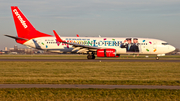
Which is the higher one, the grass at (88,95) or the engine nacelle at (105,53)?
the engine nacelle at (105,53)

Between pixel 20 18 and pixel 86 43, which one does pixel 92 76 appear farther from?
pixel 20 18

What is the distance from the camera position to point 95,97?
10.3 metres

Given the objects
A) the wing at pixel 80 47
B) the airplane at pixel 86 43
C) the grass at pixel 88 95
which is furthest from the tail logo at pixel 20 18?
the grass at pixel 88 95

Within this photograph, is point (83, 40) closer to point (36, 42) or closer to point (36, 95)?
point (36, 42)

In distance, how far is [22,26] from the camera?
4472cm

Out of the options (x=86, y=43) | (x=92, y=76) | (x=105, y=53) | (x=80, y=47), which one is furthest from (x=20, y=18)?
(x=92, y=76)

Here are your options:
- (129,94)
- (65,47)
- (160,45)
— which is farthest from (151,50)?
(129,94)

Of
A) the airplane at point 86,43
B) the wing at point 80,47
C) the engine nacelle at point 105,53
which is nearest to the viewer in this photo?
the engine nacelle at point 105,53

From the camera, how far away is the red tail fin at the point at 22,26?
1754 inches

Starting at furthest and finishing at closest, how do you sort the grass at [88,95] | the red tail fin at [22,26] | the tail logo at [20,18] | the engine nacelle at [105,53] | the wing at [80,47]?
the tail logo at [20,18] → the red tail fin at [22,26] → the wing at [80,47] → the engine nacelle at [105,53] → the grass at [88,95]

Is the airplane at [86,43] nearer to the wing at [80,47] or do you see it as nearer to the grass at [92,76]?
the wing at [80,47]

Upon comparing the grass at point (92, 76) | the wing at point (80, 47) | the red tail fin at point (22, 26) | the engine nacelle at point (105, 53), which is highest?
the red tail fin at point (22, 26)

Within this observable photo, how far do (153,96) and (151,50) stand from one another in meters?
34.3

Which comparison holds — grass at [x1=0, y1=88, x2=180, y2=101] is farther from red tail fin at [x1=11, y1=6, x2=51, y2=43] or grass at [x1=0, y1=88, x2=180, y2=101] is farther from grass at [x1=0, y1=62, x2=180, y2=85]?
red tail fin at [x1=11, y1=6, x2=51, y2=43]
